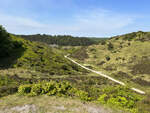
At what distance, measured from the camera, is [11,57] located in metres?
28.0

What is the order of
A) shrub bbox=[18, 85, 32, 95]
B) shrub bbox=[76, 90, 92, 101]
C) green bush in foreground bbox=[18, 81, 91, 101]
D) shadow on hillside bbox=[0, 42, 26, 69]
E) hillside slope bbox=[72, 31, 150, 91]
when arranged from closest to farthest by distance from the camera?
shrub bbox=[76, 90, 92, 101] → green bush in foreground bbox=[18, 81, 91, 101] → shrub bbox=[18, 85, 32, 95] → shadow on hillside bbox=[0, 42, 26, 69] → hillside slope bbox=[72, 31, 150, 91]

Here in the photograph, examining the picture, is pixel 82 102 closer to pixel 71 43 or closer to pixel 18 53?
pixel 18 53

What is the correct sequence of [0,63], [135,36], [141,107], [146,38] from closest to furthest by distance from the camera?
1. [141,107]
2. [0,63]
3. [146,38]
4. [135,36]

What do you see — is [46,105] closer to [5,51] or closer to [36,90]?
[36,90]

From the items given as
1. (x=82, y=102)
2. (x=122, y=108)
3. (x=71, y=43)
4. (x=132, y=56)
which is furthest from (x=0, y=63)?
(x=71, y=43)

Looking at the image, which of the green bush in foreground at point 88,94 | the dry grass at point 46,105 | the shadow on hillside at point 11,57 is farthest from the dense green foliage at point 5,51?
the dry grass at point 46,105

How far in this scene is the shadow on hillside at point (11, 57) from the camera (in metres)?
23.5

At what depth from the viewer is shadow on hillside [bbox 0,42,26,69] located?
2353cm

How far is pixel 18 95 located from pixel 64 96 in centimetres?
371

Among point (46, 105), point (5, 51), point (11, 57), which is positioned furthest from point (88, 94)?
point (5, 51)

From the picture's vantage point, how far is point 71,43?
562ft

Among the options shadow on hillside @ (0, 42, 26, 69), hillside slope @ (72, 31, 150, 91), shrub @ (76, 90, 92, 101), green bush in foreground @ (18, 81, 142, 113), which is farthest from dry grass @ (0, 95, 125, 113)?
hillside slope @ (72, 31, 150, 91)

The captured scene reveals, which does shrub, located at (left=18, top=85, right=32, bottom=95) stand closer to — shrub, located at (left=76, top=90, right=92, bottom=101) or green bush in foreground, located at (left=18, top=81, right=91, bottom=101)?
green bush in foreground, located at (left=18, top=81, right=91, bottom=101)

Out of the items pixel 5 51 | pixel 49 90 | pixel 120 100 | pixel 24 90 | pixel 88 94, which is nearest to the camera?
Result: pixel 120 100
